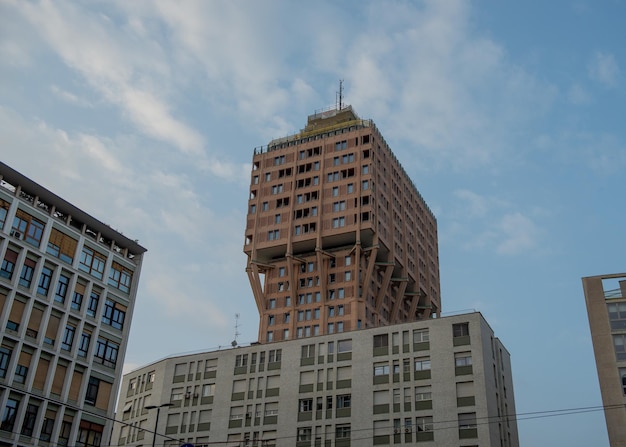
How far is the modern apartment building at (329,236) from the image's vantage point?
110688mm

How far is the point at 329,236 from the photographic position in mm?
111688

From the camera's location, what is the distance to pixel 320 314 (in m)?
110

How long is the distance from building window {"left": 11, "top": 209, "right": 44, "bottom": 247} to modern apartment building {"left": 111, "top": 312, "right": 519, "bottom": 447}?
1940 cm

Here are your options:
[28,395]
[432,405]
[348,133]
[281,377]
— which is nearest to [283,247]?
[348,133]

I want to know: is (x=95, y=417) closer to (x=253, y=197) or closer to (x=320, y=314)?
(x=320, y=314)

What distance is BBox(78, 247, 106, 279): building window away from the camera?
62.7 meters

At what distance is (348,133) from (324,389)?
52.5 metres

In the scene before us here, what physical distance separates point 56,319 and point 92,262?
6639 millimetres

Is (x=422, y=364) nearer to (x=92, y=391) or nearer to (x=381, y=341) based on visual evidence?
(x=381, y=341)

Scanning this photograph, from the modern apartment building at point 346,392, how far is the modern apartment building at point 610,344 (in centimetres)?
987

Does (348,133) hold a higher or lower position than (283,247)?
higher

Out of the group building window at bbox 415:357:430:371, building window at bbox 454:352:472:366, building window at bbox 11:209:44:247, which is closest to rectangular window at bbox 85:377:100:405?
building window at bbox 11:209:44:247

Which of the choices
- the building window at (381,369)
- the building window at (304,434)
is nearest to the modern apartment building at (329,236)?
the building window at (381,369)

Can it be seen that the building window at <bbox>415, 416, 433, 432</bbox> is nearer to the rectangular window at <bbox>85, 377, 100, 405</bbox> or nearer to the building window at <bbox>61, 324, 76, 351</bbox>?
the rectangular window at <bbox>85, 377, 100, 405</bbox>
